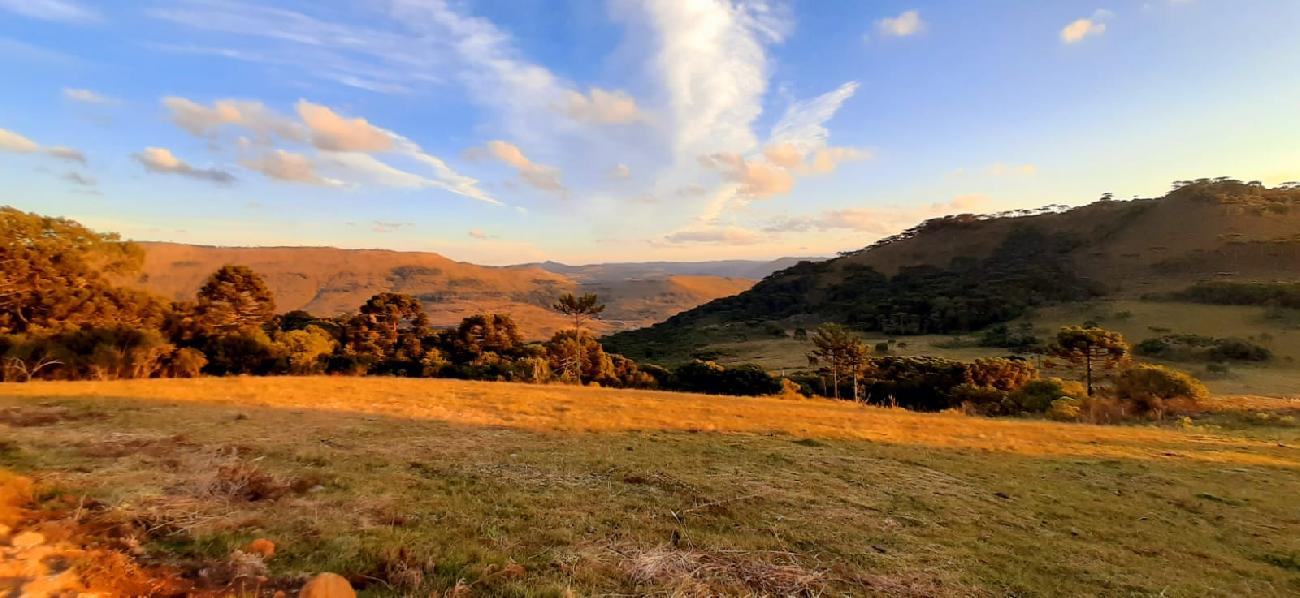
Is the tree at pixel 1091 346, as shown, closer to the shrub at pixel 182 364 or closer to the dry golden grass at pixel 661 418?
the dry golden grass at pixel 661 418

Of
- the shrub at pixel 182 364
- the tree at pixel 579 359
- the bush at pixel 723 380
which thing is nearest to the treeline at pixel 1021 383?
the bush at pixel 723 380

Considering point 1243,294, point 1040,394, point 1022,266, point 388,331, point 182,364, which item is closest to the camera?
point 182,364

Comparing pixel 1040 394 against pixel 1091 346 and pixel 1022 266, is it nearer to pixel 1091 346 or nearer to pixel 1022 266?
pixel 1091 346

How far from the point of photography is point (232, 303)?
106 feet

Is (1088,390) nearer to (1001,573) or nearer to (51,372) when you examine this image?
(1001,573)

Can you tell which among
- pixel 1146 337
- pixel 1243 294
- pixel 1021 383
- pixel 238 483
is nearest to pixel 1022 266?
pixel 1243 294

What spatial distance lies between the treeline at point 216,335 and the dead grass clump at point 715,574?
23.1 metres

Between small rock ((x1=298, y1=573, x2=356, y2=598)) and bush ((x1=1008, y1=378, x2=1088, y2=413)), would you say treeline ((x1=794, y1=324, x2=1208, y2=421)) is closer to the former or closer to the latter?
bush ((x1=1008, y1=378, x2=1088, y2=413))

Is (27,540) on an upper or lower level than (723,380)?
upper

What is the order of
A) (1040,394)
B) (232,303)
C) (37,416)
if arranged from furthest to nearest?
(232,303), (1040,394), (37,416)

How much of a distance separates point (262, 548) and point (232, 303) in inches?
1396

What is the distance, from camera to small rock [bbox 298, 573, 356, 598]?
A: 11.8 feet

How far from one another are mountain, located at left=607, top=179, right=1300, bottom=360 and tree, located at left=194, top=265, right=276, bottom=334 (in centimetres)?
6010

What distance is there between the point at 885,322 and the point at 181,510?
106898 mm
